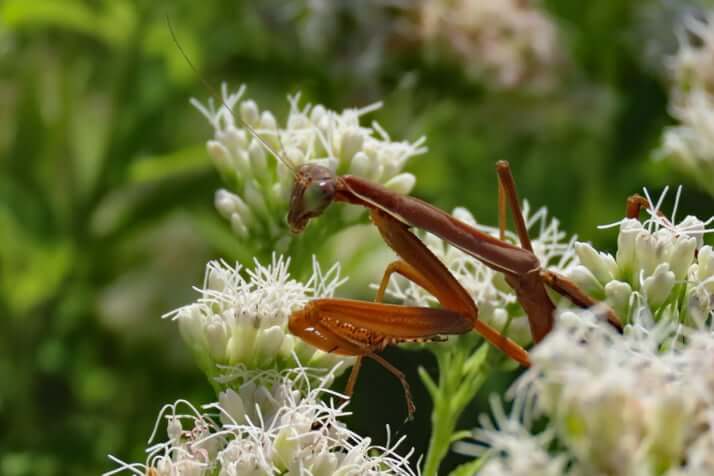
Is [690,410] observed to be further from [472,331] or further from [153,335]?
[153,335]

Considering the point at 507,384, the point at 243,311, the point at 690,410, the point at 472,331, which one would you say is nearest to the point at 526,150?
the point at 507,384

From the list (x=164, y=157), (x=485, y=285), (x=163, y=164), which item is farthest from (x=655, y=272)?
(x=164, y=157)

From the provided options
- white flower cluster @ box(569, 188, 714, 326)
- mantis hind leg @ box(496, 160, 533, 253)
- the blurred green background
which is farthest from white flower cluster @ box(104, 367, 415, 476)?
the blurred green background

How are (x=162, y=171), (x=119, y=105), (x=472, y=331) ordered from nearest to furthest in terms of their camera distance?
1. (x=472, y=331)
2. (x=162, y=171)
3. (x=119, y=105)

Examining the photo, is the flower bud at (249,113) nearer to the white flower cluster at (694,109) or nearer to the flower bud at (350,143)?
the flower bud at (350,143)

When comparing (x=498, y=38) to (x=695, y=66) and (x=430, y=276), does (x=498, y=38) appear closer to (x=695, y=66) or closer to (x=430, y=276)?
(x=695, y=66)

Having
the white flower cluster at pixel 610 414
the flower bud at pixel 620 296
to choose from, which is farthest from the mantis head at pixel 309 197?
the white flower cluster at pixel 610 414

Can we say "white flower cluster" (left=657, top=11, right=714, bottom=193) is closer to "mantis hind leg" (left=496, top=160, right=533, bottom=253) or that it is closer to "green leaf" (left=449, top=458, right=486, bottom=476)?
"mantis hind leg" (left=496, top=160, right=533, bottom=253)
